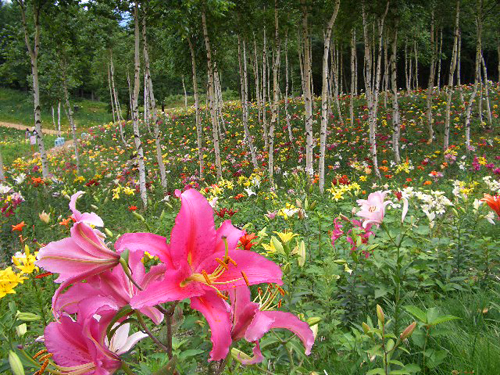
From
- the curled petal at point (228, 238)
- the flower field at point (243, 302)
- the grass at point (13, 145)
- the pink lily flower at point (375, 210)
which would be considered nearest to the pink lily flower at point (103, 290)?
the flower field at point (243, 302)

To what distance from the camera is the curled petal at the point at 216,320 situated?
1.87ft

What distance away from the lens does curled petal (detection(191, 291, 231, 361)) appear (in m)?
0.57

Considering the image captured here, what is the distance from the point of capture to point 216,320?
0.59m

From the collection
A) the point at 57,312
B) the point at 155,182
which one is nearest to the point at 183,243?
the point at 57,312

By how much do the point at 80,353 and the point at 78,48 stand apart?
11.7 metres

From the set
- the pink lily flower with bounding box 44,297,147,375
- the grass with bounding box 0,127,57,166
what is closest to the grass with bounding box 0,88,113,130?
the grass with bounding box 0,127,57,166

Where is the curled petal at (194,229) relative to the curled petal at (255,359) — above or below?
above

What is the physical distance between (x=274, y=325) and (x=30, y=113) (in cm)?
4159

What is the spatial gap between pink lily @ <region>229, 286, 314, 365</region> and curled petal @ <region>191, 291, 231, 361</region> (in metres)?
0.04

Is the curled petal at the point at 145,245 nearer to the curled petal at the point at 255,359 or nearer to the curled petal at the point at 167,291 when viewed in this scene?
the curled petal at the point at 167,291

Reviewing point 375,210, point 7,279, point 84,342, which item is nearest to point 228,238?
point 84,342

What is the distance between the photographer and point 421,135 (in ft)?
43.1

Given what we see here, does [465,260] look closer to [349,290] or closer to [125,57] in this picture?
[349,290]

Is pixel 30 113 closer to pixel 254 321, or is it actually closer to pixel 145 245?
pixel 145 245
